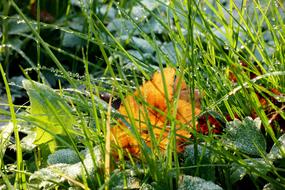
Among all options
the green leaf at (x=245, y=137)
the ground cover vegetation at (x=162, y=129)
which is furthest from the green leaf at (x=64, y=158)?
the green leaf at (x=245, y=137)

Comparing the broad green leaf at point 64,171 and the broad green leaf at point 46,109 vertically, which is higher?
the broad green leaf at point 46,109

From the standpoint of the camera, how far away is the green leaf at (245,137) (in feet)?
2.87

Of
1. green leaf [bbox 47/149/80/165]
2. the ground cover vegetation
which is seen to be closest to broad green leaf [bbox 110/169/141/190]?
the ground cover vegetation

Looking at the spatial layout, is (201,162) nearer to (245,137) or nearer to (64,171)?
(245,137)

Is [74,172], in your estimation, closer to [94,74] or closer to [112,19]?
[94,74]

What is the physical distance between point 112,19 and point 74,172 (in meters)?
1.19

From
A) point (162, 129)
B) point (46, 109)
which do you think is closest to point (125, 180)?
point (162, 129)

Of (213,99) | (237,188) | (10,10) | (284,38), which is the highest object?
(10,10)

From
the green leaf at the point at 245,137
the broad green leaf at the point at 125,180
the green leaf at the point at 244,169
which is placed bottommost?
the broad green leaf at the point at 125,180

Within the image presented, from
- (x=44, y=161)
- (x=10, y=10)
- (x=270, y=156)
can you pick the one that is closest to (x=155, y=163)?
(x=270, y=156)

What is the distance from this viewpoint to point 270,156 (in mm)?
848

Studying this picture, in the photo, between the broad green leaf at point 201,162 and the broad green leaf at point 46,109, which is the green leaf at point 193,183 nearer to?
the broad green leaf at point 201,162

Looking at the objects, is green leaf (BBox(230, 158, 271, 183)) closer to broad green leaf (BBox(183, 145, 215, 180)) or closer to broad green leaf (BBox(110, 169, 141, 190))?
broad green leaf (BBox(183, 145, 215, 180))

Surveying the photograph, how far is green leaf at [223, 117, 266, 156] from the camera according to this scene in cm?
88
